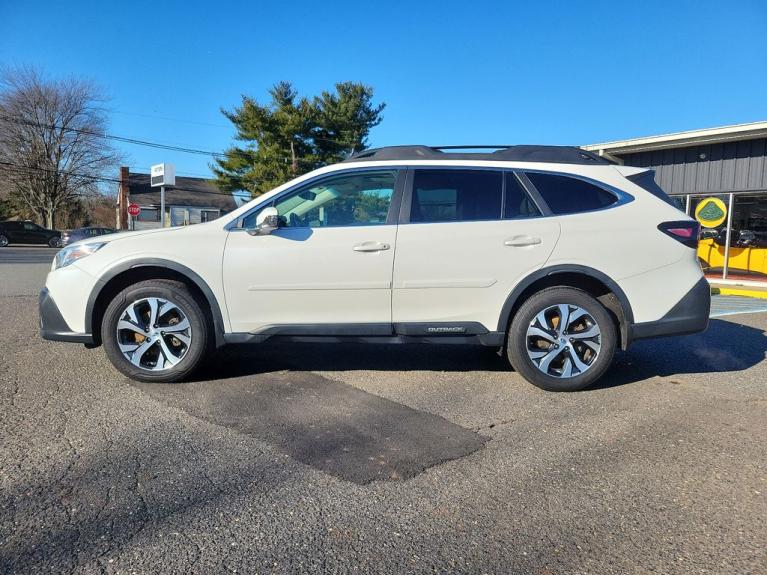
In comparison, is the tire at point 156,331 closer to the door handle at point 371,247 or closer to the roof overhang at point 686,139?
the door handle at point 371,247

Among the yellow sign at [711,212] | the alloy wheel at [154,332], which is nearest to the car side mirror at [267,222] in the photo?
the alloy wheel at [154,332]

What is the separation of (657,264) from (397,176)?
210cm

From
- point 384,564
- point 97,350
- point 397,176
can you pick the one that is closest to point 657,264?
point 397,176

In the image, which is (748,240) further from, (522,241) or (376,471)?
(376,471)

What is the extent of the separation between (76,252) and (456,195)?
9.85 feet

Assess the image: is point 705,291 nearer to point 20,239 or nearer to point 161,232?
point 161,232

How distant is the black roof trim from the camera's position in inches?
177

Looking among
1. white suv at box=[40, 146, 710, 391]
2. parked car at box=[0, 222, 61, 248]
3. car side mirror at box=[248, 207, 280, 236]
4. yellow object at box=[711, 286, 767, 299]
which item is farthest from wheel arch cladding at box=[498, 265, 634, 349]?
parked car at box=[0, 222, 61, 248]

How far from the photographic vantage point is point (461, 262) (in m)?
4.18

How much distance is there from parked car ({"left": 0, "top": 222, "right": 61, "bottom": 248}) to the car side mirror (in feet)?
115

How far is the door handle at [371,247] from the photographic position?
418 cm

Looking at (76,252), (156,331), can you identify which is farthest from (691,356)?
(76,252)

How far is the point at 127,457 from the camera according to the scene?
2.97 metres

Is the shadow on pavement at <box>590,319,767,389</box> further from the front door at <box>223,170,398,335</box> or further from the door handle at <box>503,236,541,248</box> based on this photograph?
the front door at <box>223,170,398,335</box>
